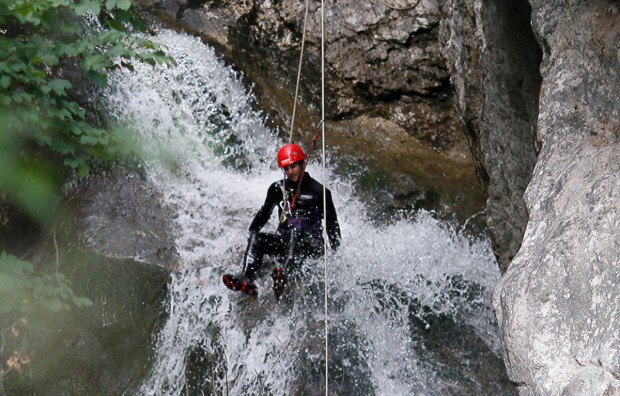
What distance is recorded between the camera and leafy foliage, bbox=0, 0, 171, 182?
4859mm

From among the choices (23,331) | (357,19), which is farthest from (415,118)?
(23,331)

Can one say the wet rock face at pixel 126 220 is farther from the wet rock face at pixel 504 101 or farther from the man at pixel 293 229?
the wet rock face at pixel 504 101

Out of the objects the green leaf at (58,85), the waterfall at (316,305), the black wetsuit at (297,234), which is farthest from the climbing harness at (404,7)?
the green leaf at (58,85)

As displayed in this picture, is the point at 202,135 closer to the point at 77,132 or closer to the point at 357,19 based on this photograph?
the point at 357,19

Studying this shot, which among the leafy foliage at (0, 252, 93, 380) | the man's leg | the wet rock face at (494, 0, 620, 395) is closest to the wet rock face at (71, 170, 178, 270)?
the leafy foliage at (0, 252, 93, 380)

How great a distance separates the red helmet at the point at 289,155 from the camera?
5914 mm

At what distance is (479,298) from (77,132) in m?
3.05

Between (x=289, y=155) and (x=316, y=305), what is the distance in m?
1.05

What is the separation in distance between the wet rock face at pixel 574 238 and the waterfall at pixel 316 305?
223 centimetres

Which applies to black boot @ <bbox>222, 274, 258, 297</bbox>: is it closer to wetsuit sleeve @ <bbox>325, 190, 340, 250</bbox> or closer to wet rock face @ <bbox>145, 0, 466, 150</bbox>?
wetsuit sleeve @ <bbox>325, 190, 340, 250</bbox>

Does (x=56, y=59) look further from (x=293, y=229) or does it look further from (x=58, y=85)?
(x=293, y=229)

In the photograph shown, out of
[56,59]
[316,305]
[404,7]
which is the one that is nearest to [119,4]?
[56,59]

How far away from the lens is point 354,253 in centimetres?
676

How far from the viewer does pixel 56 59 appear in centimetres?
518
